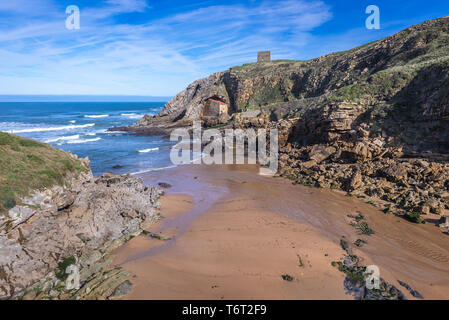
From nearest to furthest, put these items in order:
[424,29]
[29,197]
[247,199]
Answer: [29,197] → [247,199] → [424,29]

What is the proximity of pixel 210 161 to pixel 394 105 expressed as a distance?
17.4m

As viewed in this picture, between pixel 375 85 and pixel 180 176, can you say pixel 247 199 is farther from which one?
pixel 375 85

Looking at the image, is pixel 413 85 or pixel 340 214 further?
pixel 413 85

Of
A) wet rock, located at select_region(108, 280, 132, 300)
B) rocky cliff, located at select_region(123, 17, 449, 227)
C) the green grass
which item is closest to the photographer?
wet rock, located at select_region(108, 280, 132, 300)

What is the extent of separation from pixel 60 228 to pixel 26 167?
10.7 ft

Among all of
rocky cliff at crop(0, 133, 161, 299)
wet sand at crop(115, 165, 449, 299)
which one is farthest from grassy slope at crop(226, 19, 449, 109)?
rocky cliff at crop(0, 133, 161, 299)

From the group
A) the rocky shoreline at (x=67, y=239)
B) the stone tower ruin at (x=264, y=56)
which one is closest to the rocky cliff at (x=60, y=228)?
the rocky shoreline at (x=67, y=239)

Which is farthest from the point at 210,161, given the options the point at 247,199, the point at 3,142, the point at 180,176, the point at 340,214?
the point at 3,142

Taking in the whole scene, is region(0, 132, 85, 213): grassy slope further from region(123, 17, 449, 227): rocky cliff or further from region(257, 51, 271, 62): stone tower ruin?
region(257, 51, 271, 62): stone tower ruin

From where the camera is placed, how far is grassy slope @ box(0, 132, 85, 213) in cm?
821

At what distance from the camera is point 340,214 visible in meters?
12.0

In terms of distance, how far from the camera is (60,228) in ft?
27.9

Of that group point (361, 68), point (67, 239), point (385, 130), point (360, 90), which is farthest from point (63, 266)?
point (361, 68)

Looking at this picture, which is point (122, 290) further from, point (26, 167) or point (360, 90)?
point (360, 90)
